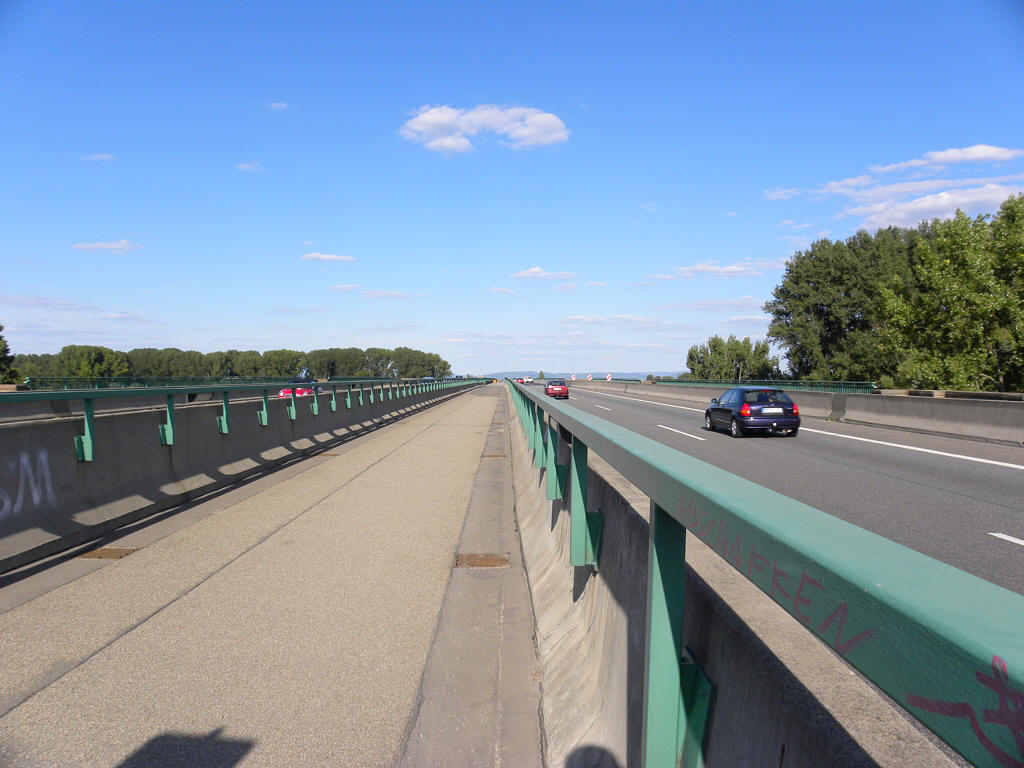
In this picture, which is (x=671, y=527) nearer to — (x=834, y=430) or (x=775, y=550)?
(x=775, y=550)

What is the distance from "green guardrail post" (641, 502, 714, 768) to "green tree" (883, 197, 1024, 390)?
144 ft

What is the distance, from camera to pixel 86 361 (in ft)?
387

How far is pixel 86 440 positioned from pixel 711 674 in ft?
25.0

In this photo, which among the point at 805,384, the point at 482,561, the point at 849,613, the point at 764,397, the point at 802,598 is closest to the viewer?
the point at 849,613

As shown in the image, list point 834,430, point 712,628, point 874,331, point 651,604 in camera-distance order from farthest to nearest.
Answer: point 874,331
point 834,430
point 651,604
point 712,628

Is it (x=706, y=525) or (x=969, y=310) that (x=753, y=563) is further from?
(x=969, y=310)

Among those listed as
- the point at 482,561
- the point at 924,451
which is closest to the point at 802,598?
the point at 482,561

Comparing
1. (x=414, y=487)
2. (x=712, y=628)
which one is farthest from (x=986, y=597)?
(x=414, y=487)

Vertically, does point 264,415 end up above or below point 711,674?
above

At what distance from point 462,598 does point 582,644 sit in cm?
213

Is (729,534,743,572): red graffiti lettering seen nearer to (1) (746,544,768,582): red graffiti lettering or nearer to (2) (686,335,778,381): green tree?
(1) (746,544,768,582): red graffiti lettering

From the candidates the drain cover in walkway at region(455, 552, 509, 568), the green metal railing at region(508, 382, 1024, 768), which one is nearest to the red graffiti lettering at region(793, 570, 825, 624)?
the green metal railing at region(508, 382, 1024, 768)

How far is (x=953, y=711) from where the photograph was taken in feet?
2.68

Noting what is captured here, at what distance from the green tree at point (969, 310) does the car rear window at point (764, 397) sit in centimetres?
2789
